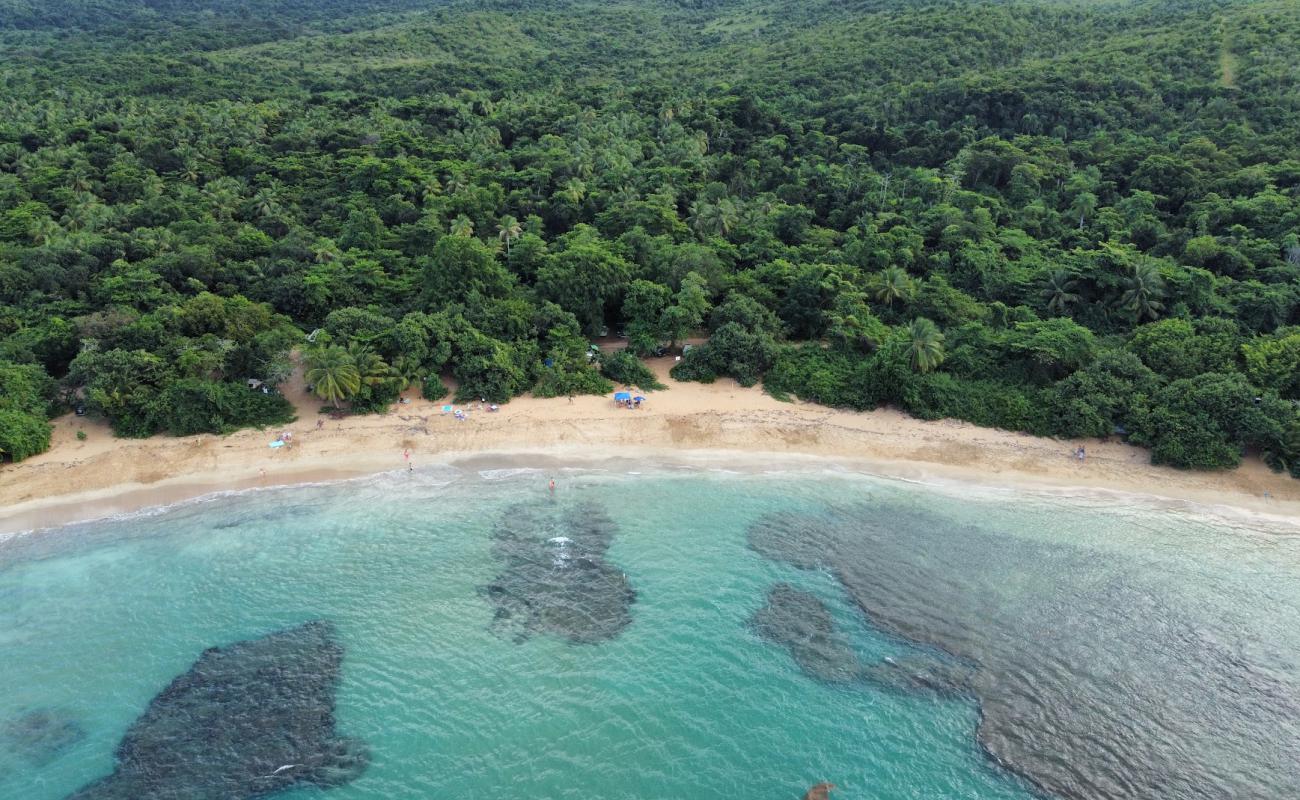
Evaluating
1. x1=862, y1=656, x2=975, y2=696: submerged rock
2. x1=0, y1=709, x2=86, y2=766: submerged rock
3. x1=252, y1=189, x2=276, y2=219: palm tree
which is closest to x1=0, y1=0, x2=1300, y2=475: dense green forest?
x1=252, y1=189, x2=276, y2=219: palm tree

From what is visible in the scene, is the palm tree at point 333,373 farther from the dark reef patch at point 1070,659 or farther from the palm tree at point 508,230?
the dark reef patch at point 1070,659

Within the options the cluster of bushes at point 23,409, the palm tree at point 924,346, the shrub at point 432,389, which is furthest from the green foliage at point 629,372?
the cluster of bushes at point 23,409

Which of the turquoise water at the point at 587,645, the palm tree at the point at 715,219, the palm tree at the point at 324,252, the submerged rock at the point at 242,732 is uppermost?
the palm tree at the point at 715,219

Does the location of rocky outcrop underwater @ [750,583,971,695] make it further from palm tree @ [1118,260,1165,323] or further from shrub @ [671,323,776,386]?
palm tree @ [1118,260,1165,323]

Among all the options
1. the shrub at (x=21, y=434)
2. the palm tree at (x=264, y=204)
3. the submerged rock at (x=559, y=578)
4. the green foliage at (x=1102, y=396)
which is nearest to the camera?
the submerged rock at (x=559, y=578)

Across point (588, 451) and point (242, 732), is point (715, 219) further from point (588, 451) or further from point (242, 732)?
point (242, 732)
